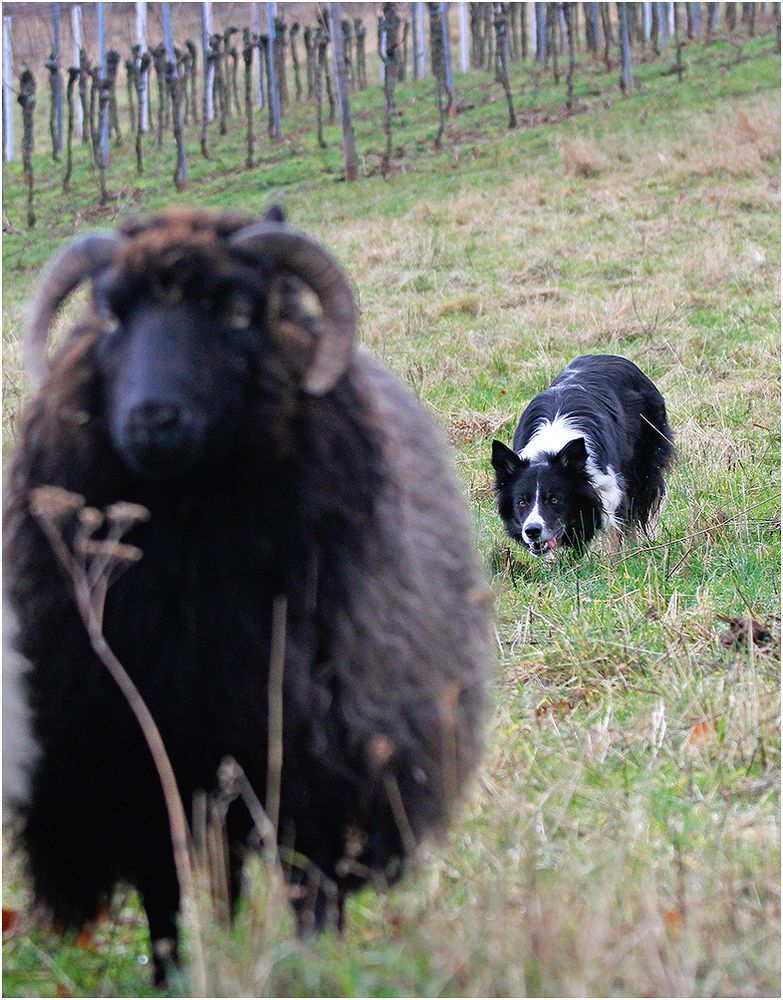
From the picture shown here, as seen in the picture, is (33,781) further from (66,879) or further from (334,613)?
(334,613)

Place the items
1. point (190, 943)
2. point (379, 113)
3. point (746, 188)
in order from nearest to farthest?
point (190, 943), point (746, 188), point (379, 113)

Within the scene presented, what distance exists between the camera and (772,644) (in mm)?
4992

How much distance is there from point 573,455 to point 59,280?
5007 millimetres

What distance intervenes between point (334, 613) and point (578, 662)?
6.75 feet

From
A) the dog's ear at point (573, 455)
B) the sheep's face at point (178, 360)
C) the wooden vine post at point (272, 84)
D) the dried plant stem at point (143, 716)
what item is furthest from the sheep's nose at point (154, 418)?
the wooden vine post at point (272, 84)

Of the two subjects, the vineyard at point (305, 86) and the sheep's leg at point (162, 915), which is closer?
the sheep's leg at point (162, 915)

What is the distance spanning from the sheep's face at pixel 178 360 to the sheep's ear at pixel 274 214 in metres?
0.26

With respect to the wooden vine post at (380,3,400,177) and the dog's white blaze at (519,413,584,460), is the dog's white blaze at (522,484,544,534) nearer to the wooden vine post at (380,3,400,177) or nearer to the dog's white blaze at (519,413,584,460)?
the dog's white blaze at (519,413,584,460)

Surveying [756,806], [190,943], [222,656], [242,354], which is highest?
[242,354]

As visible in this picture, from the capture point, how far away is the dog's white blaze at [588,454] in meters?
8.11

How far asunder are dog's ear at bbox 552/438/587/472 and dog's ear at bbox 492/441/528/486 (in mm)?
235

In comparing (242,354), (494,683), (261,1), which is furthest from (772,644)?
(261,1)

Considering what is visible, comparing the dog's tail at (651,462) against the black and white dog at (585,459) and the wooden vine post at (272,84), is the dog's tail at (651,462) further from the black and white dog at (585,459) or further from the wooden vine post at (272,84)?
the wooden vine post at (272,84)

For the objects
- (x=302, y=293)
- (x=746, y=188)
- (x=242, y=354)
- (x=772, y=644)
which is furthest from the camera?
(x=746, y=188)
